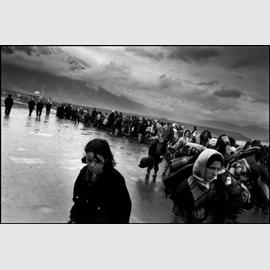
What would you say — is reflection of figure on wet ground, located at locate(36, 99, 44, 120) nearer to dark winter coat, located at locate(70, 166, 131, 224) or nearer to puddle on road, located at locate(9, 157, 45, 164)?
puddle on road, located at locate(9, 157, 45, 164)

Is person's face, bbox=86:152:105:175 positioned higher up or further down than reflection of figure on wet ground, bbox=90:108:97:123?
Answer: further down

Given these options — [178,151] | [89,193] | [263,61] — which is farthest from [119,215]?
[263,61]

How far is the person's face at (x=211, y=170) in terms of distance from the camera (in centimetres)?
224

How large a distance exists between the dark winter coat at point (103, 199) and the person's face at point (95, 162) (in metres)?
0.05

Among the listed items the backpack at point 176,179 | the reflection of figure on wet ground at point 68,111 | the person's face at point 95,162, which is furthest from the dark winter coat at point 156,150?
the person's face at point 95,162

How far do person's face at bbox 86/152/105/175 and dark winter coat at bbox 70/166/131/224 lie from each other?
5 cm

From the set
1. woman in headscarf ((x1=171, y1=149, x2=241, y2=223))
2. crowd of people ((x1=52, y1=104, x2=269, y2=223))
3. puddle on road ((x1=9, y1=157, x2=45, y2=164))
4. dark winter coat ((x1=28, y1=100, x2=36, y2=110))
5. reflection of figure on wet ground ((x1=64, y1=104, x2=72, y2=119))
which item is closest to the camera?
woman in headscarf ((x1=171, y1=149, x2=241, y2=223))

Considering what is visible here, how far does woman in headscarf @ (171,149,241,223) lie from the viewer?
2201 millimetres

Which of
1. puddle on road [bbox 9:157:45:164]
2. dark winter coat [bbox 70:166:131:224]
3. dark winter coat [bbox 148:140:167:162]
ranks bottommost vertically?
dark winter coat [bbox 70:166:131:224]

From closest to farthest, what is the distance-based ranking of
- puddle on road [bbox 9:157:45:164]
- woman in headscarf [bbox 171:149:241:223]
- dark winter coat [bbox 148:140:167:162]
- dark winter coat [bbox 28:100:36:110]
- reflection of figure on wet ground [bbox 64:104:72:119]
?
woman in headscarf [bbox 171:149:241:223], dark winter coat [bbox 28:100:36:110], puddle on road [bbox 9:157:45:164], reflection of figure on wet ground [bbox 64:104:72:119], dark winter coat [bbox 148:140:167:162]

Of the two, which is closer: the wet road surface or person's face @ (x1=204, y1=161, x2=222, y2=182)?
person's face @ (x1=204, y1=161, x2=222, y2=182)

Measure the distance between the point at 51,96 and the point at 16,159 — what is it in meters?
0.90

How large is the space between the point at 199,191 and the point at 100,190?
88 centimetres

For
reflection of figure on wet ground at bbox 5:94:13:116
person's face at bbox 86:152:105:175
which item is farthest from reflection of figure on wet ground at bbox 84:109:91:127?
person's face at bbox 86:152:105:175
